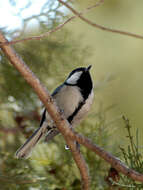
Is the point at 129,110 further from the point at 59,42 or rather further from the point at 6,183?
the point at 6,183

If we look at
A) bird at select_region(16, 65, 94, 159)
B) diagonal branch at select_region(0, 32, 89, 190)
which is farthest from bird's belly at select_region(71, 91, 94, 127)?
diagonal branch at select_region(0, 32, 89, 190)

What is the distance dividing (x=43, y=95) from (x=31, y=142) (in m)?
0.64

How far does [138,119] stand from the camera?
2824mm

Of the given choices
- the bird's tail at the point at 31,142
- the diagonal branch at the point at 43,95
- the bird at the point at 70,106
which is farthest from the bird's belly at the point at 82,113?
the diagonal branch at the point at 43,95

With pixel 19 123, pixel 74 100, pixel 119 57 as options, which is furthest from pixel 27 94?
pixel 119 57

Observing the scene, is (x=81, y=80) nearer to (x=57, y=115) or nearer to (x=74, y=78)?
(x=74, y=78)

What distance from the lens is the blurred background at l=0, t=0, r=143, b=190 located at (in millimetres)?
1741

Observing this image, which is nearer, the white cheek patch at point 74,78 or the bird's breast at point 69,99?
the bird's breast at point 69,99

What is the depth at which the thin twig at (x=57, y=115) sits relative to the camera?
120 centimetres

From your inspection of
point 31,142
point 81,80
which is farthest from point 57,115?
point 81,80

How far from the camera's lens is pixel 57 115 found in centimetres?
138

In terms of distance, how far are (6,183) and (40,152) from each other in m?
0.38

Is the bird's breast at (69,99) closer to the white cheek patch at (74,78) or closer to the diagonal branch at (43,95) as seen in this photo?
the white cheek patch at (74,78)

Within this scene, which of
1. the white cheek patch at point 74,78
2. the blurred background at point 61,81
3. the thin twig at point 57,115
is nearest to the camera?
the thin twig at point 57,115
